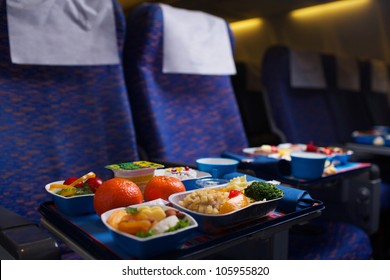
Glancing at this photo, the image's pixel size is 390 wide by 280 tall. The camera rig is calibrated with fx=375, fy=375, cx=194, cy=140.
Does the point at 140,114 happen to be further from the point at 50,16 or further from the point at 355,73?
the point at 355,73

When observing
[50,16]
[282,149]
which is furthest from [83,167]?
[282,149]

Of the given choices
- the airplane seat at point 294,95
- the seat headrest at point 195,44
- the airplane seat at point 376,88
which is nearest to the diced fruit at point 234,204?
the seat headrest at point 195,44

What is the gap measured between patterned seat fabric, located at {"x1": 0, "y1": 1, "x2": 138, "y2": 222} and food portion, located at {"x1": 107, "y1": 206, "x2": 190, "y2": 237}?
54 centimetres

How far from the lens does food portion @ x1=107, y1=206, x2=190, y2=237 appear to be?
0.51 meters

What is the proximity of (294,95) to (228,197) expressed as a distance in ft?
5.79

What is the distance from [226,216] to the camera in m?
0.58

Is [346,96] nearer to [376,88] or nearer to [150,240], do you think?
[376,88]

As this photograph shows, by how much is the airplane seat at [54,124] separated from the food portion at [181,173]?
0.90 feet

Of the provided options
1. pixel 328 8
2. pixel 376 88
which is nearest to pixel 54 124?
pixel 376 88

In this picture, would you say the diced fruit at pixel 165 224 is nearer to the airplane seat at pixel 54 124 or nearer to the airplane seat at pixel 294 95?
the airplane seat at pixel 54 124

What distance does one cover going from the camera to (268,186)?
2.24 ft

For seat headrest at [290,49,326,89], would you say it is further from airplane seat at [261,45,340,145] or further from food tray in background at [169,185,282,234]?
food tray in background at [169,185,282,234]

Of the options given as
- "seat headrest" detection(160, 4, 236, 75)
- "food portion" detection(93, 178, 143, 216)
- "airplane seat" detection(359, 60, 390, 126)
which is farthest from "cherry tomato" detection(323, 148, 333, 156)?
"airplane seat" detection(359, 60, 390, 126)

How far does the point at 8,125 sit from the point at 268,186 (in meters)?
0.81
